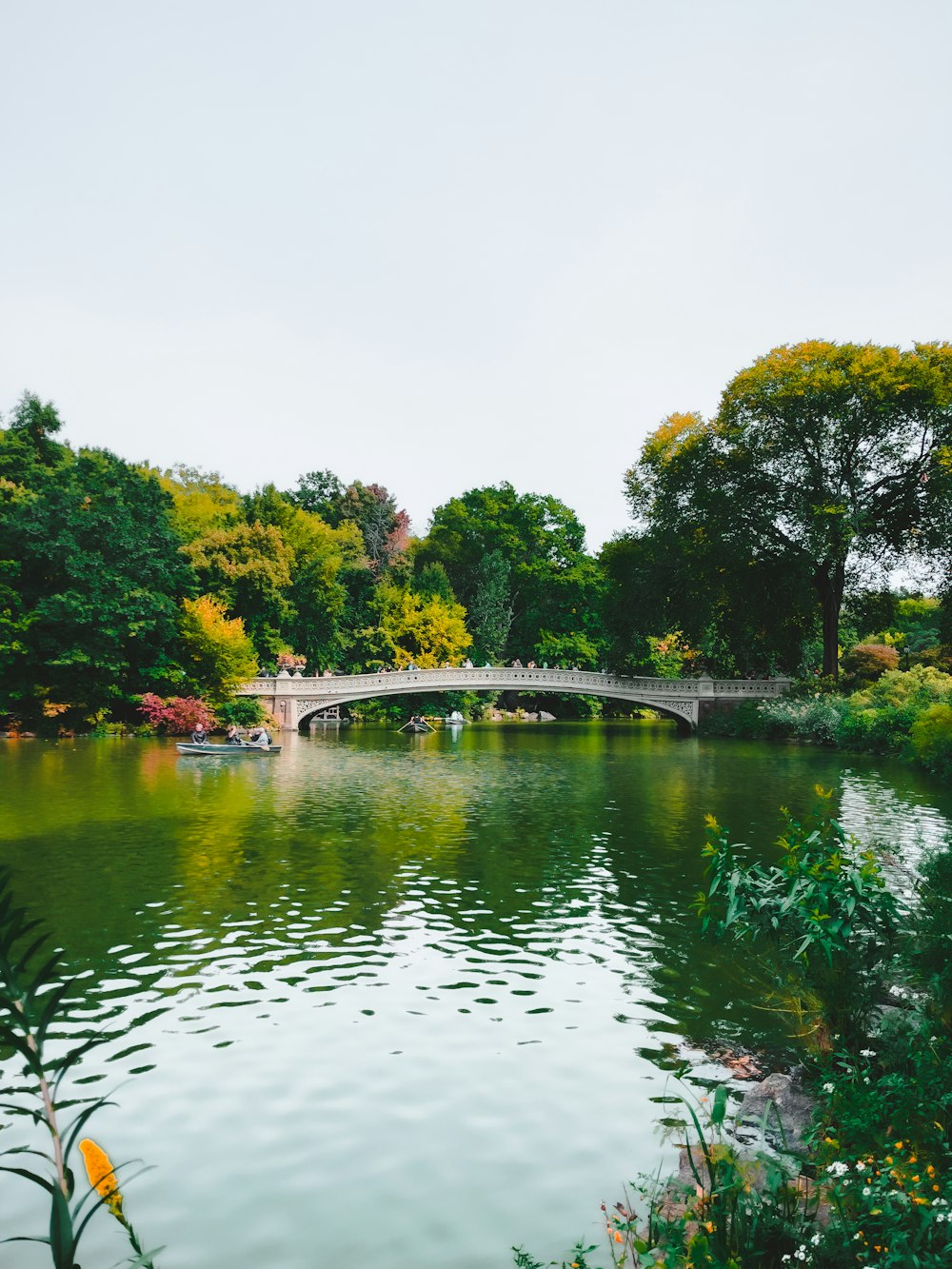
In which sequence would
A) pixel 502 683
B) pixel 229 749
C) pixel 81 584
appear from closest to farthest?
pixel 229 749, pixel 81 584, pixel 502 683

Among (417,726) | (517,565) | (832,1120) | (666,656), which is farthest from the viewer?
(666,656)

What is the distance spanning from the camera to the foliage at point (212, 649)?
38.8m

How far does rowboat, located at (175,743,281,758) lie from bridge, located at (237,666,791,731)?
1020 centimetres

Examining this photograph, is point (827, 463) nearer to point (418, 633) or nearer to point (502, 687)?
point (502, 687)

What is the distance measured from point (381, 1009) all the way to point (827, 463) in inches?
1345

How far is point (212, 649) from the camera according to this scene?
3891 cm

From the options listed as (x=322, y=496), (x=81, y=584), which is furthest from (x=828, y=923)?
(x=322, y=496)

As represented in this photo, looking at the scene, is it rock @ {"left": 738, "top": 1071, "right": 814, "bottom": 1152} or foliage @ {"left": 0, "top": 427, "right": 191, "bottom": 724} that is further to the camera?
foliage @ {"left": 0, "top": 427, "right": 191, "bottom": 724}

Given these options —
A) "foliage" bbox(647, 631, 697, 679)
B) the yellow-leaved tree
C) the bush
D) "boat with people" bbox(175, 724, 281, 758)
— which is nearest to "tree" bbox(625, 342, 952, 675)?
the bush

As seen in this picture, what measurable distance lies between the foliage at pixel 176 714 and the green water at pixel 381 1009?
19195 mm

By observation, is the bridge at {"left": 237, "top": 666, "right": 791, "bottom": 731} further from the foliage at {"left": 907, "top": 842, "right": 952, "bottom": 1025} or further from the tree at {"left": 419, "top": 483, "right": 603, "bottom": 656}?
the foliage at {"left": 907, "top": 842, "right": 952, "bottom": 1025}

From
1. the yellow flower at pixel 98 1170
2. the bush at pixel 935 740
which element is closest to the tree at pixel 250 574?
the bush at pixel 935 740

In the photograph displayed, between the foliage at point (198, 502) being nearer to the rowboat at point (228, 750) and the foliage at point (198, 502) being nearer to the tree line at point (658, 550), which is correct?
the tree line at point (658, 550)

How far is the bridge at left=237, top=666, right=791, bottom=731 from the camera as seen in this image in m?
41.4
